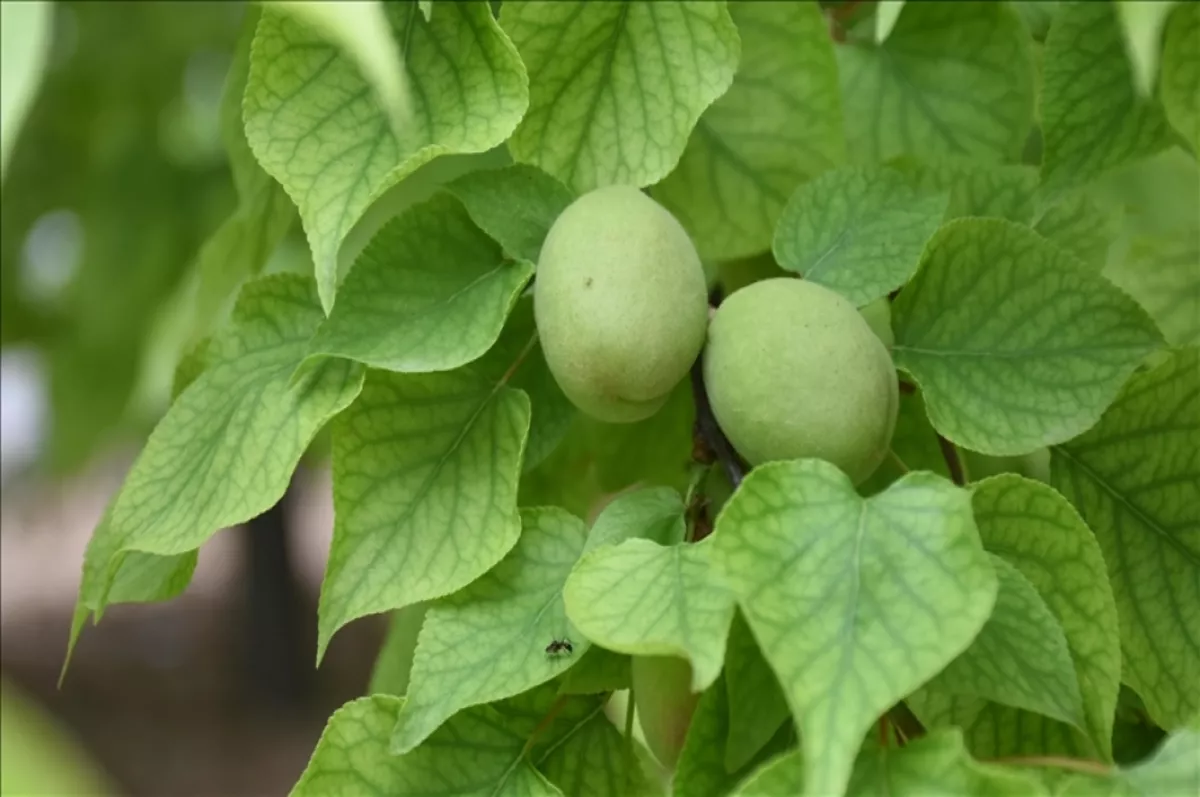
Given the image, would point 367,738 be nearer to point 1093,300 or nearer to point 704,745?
point 704,745

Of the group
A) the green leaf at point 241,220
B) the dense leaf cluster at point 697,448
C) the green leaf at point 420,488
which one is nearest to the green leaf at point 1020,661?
the dense leaf cluster at point 697,448

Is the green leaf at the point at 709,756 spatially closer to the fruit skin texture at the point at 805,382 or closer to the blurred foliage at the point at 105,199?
the fruit skin texture at the point at 805,382

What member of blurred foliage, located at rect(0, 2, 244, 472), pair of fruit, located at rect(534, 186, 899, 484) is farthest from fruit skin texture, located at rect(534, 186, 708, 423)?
blurred foliage, located at rect(0, 2, 244, 472)

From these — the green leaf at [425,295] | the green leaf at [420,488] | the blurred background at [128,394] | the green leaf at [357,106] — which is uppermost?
the green leaf at [357,106]

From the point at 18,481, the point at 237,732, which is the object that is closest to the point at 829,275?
the point at 18,481

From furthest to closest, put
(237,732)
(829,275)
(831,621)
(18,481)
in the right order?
(237,732)
(18,481)
(829,275)
(831,621)

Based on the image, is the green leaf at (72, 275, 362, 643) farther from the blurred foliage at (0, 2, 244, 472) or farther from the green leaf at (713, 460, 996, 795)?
the blurred foliage at (0, 2, 244, 472)

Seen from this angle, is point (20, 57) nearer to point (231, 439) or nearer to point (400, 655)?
point (231, 439)
